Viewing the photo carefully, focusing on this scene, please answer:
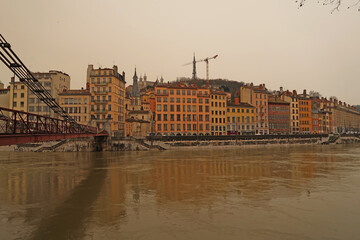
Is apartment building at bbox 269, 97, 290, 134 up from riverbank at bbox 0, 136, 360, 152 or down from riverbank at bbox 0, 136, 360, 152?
up

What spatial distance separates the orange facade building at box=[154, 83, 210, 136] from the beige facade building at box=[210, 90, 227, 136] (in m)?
1.81

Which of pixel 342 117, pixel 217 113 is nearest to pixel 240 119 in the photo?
pixel 217 113

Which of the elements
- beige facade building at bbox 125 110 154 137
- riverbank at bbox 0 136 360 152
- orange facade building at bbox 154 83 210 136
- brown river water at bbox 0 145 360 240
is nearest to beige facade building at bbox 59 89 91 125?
riverbank at bbox 0 136 360 152

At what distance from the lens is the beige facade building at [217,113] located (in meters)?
88.5

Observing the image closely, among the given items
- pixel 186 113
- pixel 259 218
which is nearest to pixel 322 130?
pixel 186 113

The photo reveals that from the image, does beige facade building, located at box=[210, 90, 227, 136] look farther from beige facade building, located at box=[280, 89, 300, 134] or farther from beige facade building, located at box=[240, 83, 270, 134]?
beige facade building, located at box=[280, 89, 300, 134]

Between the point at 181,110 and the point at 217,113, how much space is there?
12733 mm

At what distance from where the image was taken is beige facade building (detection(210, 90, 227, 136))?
88500 mm

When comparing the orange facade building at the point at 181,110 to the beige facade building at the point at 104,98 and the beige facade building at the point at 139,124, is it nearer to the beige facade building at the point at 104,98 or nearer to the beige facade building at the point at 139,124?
the beige facade building at the point at 139,124

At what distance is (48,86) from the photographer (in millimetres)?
78812

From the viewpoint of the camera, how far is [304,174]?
27.8 meters

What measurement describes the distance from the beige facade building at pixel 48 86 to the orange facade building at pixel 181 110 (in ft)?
93.4

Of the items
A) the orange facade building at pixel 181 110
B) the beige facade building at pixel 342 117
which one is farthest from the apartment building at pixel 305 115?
the orange facade building at pixel 181 110

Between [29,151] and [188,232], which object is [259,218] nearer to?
[188,232]
